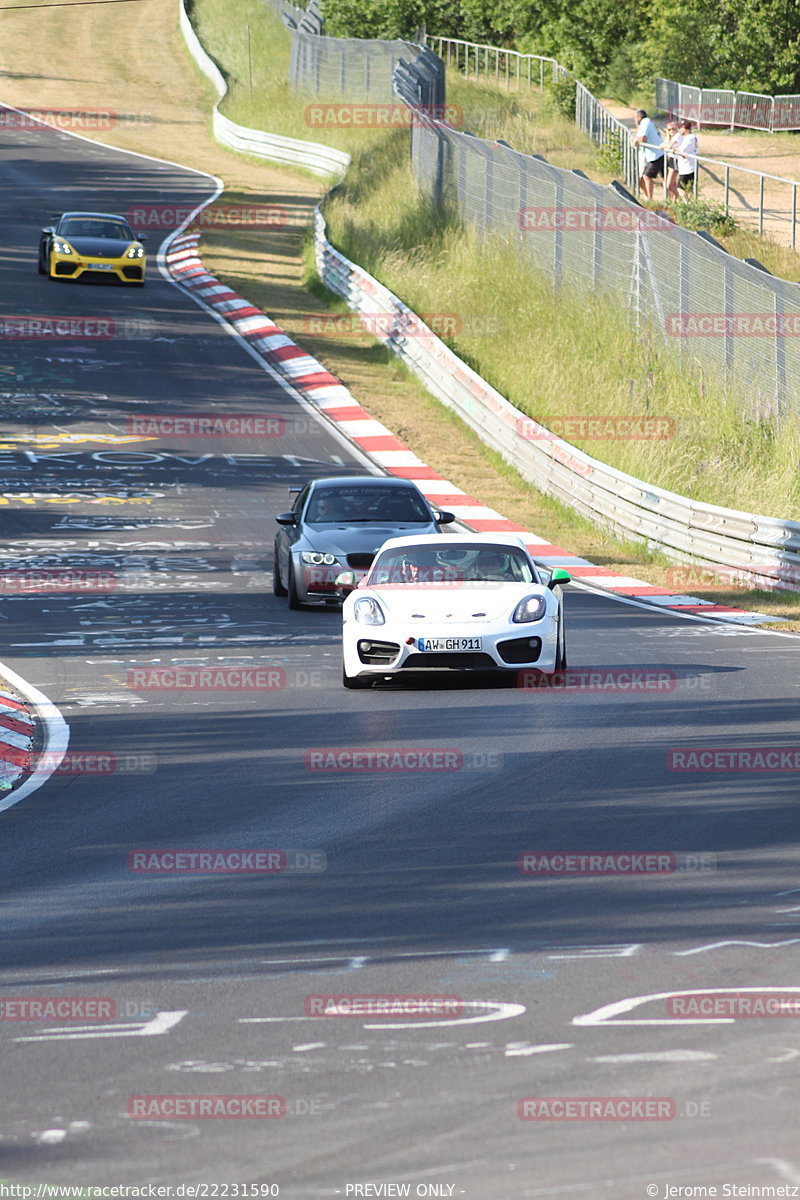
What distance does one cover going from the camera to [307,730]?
1233 cm

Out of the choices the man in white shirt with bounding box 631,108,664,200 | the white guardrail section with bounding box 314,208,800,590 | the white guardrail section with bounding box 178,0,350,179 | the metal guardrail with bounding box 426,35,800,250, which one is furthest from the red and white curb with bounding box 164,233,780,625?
the white guardrail section with bounding box 178,0,350,179

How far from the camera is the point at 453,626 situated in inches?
544

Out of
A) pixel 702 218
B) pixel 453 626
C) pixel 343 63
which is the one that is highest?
pixel 343 63

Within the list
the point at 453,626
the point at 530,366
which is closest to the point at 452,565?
the point at 453,626

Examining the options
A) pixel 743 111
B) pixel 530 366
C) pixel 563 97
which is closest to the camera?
pixel 530 366

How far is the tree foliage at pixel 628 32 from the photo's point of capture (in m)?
53.9

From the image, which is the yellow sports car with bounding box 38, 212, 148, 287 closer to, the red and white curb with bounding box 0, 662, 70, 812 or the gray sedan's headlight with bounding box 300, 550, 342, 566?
the gray sedan's headlight with bounding box 300, 550, 342, 566

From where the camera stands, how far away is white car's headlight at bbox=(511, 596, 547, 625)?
45.9ft

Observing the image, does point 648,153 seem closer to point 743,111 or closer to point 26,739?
point 743,111

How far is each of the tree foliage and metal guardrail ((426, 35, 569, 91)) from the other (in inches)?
69.7

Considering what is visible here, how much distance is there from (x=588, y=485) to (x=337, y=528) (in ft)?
21.6

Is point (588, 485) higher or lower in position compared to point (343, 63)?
lower

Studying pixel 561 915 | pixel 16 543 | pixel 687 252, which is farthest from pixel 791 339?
pixel 561 915

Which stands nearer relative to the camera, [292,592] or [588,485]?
[292,592]
